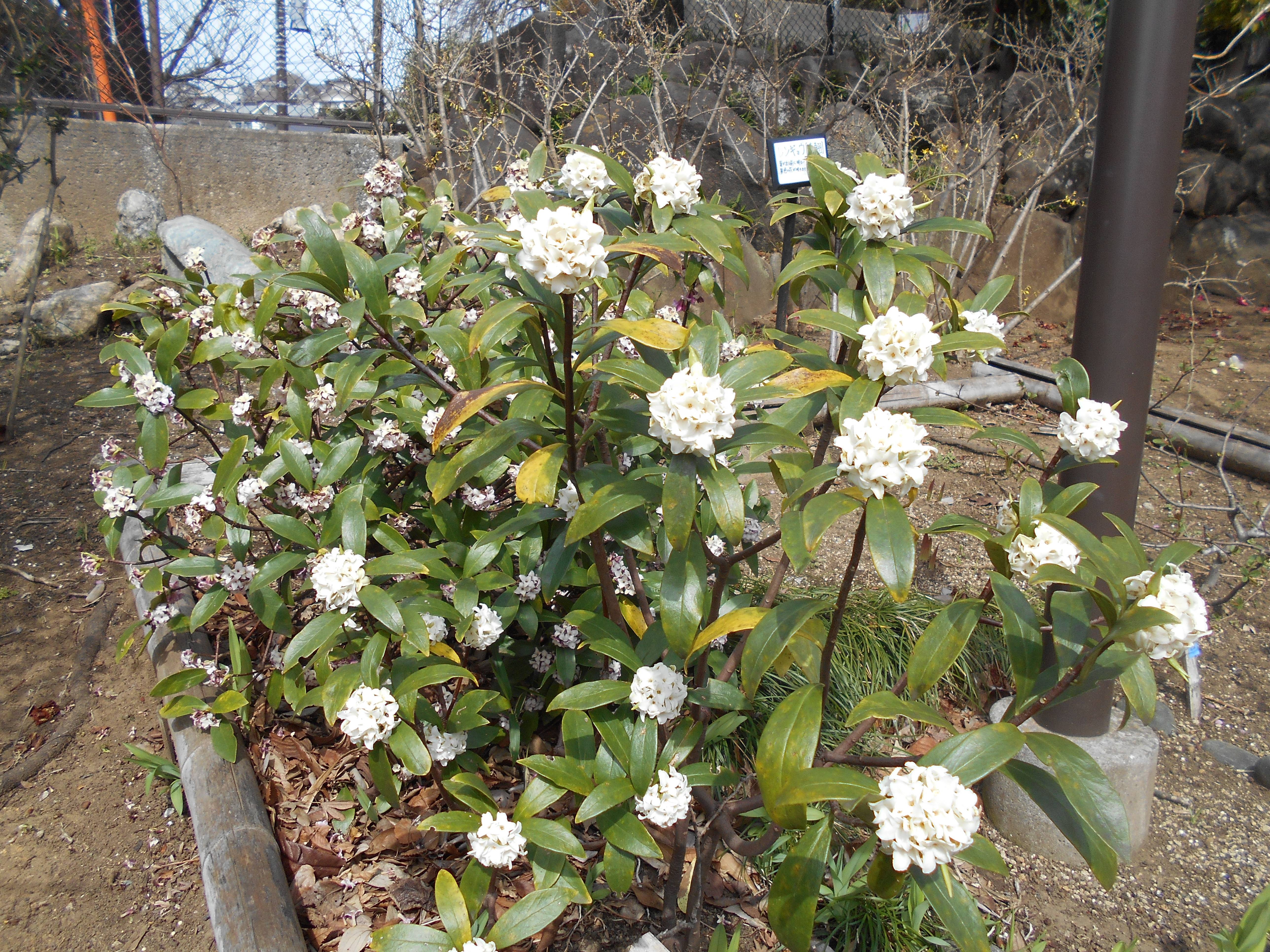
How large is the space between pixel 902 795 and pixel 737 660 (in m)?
0.62

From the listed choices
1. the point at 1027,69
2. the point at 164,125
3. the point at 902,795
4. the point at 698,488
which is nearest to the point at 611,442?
the point at 698,488

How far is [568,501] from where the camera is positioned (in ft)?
5.31

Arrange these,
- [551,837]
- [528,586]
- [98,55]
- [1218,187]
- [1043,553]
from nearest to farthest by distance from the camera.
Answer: [1043,553]
[551,837]
[528,586]
[98,55]
[1218,187]

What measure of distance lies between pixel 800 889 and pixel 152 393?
75.8 inches

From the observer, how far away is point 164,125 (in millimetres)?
7164

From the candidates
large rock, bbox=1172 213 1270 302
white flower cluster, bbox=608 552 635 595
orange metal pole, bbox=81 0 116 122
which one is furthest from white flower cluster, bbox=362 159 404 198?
large rock, bbox=1172 213 1270 302

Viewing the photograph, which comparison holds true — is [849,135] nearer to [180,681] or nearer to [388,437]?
[388,437]

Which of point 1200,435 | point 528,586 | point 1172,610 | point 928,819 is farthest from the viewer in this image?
point 1200,435

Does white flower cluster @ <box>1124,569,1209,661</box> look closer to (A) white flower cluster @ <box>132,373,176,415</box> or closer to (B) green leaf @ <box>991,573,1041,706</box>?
(B) green leaf @ <box>991,573,1041,706</box>

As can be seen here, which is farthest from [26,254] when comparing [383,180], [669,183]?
[669,183]

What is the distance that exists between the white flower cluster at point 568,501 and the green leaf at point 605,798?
1.70 feet

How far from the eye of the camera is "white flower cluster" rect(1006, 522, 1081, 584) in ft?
4.41

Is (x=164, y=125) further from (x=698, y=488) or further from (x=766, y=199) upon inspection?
(x=698, y=488)

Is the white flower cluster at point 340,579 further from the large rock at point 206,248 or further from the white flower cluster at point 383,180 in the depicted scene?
the large rock at point 206,248
